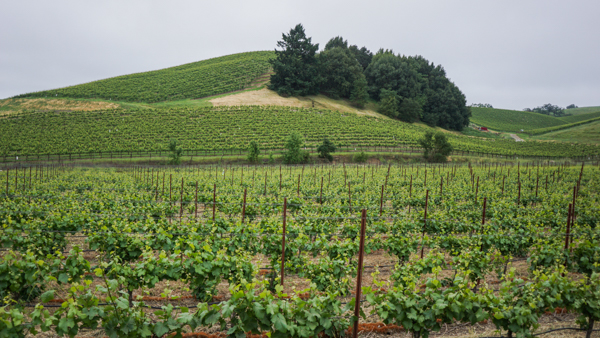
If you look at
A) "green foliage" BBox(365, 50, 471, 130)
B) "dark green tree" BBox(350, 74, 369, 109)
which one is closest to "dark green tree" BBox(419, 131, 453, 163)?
"green foliage" BBox(365, 50, 471, 130)

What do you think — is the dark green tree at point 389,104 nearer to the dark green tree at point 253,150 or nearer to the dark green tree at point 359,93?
the dark green tree at point 359,93

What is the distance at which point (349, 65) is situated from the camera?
88.0m

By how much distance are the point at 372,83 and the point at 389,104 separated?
14523 mm

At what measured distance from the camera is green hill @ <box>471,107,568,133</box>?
349 feet

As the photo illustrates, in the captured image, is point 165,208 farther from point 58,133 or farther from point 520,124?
point 520,124

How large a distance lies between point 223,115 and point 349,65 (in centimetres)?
4127

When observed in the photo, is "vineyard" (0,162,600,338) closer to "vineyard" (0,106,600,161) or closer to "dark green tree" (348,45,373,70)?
"vineyard" (0,106,600,161)

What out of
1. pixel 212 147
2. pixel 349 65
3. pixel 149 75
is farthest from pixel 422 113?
pixel 149 75

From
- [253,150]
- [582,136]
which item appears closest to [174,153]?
[253,150]

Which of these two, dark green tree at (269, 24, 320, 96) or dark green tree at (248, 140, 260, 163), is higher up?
dark green tree at (269, 24, 320, 96)

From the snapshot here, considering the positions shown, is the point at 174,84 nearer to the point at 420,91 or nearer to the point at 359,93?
the point at 359,93

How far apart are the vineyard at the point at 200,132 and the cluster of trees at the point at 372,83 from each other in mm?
11891

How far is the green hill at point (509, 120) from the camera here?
349 feet

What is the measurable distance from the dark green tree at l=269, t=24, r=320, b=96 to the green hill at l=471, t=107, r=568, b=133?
63357mm
